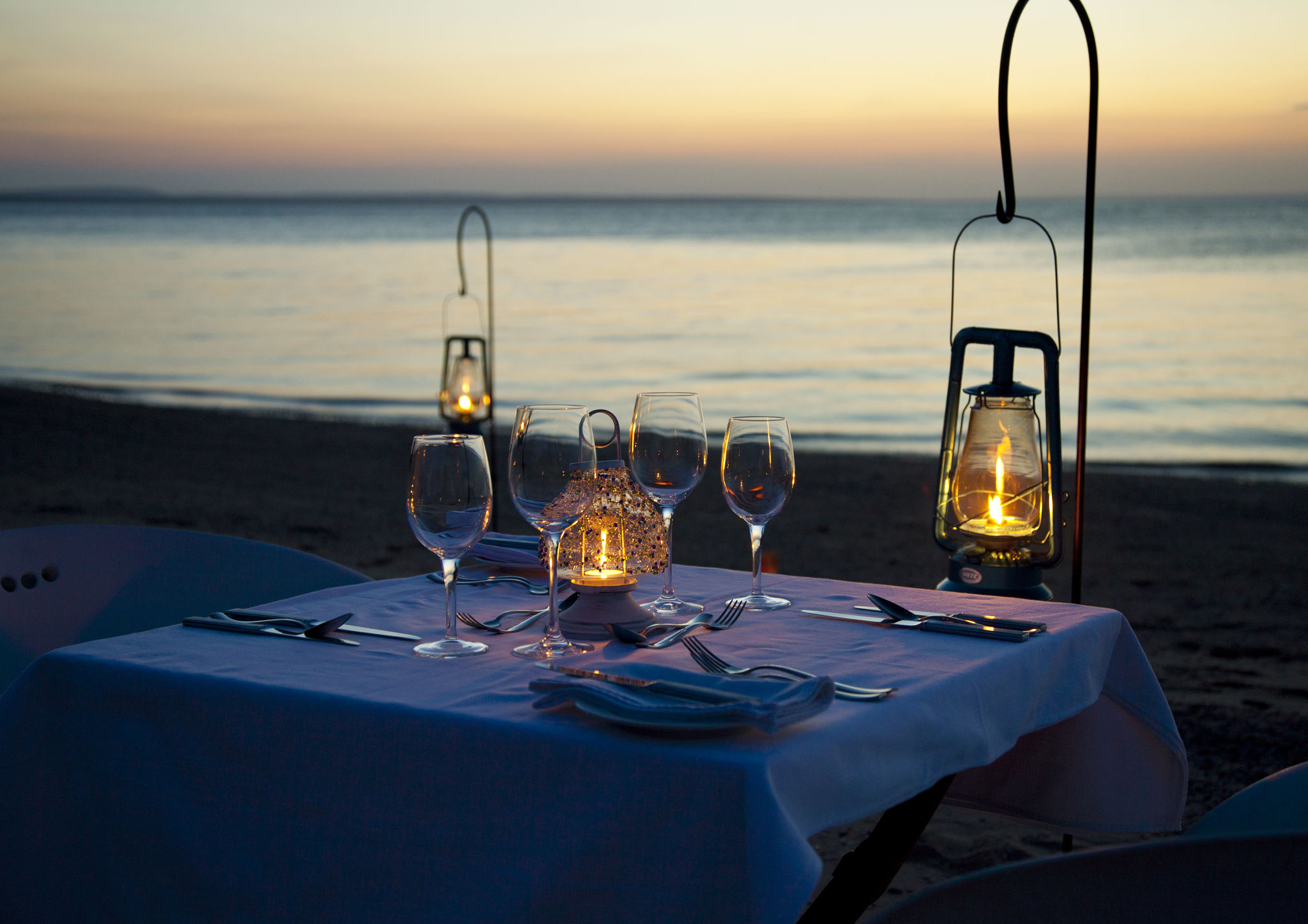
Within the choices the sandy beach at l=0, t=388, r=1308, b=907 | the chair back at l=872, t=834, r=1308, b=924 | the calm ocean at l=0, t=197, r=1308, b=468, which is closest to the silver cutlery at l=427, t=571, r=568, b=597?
the chair back at l=872, t=834, r=1308, b=924

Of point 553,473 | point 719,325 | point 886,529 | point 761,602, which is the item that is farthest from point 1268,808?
point 719,325

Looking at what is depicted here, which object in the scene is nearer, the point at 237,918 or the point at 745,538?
the point at 237,918

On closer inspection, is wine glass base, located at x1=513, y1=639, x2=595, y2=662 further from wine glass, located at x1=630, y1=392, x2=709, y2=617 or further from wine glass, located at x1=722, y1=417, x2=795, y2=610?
wine glass, located at x1=722, y1=417, x2=795, y2=610

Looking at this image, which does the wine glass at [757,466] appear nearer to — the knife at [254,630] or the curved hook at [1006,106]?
the knife at [254,630]

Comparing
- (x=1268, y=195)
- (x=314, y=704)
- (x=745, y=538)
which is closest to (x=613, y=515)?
(x=314, y=704)

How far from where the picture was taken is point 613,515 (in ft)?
6.02

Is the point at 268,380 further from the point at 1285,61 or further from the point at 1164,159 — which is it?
the point at 1164,159

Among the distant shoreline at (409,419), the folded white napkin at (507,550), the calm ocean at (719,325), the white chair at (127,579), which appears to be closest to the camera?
the folded white napkin at (507,550)

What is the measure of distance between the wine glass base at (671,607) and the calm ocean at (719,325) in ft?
33.3

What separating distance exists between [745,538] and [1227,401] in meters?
8.90

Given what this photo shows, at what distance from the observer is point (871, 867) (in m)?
1.69

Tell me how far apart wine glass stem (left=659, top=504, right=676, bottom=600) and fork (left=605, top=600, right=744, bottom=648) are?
115 mm

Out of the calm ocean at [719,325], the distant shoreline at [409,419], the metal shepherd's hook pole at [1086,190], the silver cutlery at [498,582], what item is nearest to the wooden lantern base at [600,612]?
the silver cutlery at [498,582]

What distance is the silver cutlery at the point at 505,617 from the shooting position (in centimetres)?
184
